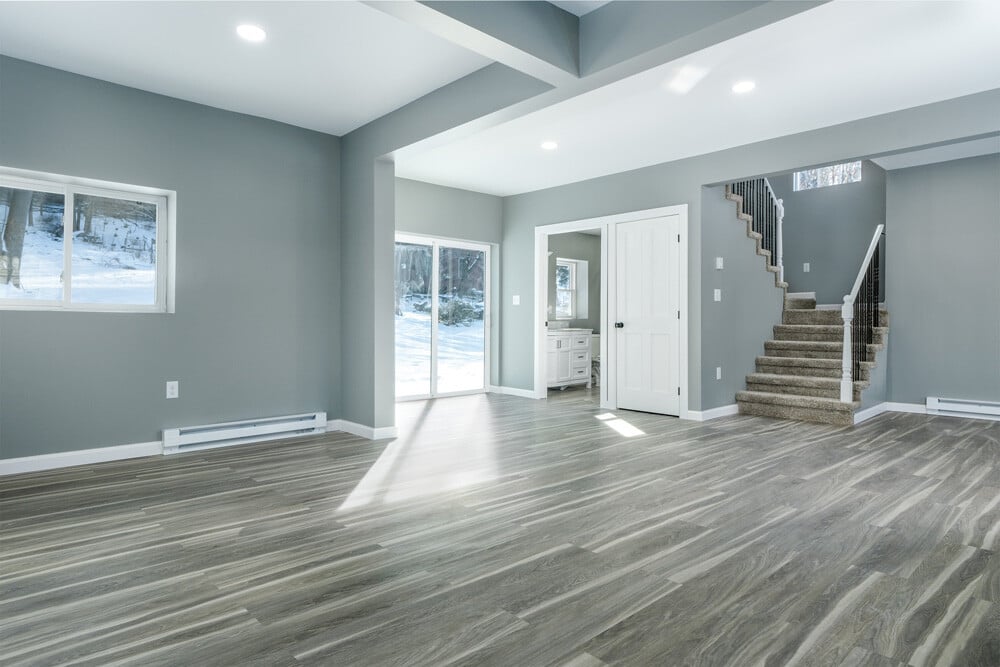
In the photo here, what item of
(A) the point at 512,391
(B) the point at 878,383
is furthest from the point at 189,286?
(B) the point at 878,383

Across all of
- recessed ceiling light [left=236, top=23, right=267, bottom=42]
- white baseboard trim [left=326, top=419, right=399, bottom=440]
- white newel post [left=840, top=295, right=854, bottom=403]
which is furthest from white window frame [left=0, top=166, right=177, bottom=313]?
white newel post [left=840, top=295, right=854, bottom=403]

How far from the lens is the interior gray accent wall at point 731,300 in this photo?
219 inches

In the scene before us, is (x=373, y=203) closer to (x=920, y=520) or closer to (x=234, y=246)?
(x=234, y=246)

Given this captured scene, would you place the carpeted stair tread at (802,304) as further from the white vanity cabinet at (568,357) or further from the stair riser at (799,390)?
the white vanity cabinet at (568,357)

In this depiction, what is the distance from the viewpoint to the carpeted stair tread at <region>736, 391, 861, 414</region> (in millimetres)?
5324

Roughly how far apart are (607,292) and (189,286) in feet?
13.2

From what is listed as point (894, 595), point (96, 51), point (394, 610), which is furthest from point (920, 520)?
point (96, 51)

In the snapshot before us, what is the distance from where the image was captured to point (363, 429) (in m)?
4.76

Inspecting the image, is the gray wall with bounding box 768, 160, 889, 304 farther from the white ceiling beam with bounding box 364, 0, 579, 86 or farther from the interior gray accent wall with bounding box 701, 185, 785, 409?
the white ceiling beam with bounding box 364, 0, 579, 86

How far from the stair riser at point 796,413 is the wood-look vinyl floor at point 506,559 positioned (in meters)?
1.10

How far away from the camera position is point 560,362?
772cm

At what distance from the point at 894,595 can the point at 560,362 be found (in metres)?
5.74

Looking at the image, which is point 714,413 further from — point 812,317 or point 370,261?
point 370,261

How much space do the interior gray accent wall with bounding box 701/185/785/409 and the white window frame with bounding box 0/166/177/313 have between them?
14.8ft
